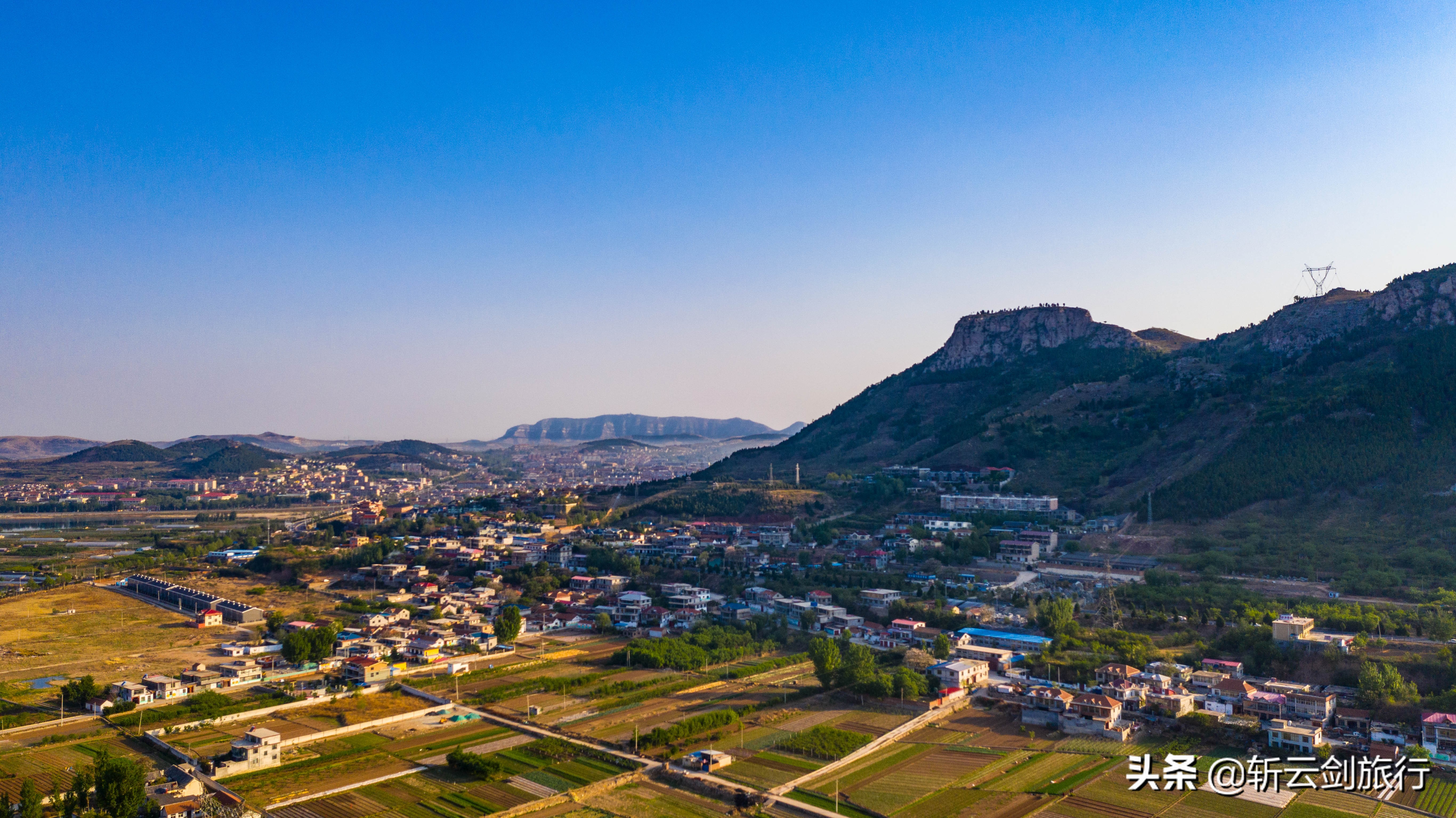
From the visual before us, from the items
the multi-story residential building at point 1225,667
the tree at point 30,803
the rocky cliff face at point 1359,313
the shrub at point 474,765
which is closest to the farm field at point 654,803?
the shrub at point 474,765

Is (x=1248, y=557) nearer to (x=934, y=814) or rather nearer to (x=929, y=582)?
(x=929, y=582)

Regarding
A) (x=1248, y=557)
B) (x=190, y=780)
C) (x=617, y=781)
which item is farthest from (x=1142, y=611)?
(x=190, y=780)

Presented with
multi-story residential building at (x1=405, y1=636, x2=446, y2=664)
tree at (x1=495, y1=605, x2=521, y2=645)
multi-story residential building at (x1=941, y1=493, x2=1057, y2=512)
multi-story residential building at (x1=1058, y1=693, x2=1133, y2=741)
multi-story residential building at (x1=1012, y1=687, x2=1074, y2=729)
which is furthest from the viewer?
multi-story residential building at (x1=941, y1=493, x2=1057, y2=512)

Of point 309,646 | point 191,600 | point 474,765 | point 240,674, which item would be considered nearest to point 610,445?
point 191,600

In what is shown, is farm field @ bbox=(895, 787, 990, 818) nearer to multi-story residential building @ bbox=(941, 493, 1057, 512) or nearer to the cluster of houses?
the cluster of houses

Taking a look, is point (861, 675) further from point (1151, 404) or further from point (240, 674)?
point (1151, 404)

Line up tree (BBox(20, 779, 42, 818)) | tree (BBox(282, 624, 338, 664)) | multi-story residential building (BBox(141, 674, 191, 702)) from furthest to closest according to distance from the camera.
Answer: tree (BBox(282, 624, 338, 664)), multi-story residential building (BBox(141, 674, 191, 702)), tree (BBox(20, 779, 42, 818))

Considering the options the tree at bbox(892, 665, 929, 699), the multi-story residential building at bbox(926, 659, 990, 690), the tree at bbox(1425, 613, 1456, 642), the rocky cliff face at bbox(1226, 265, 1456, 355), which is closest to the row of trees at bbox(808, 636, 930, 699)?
the tree at bbox(892, 665, 929, 699)

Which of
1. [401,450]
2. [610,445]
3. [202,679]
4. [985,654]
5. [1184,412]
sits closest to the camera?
[202,679]
